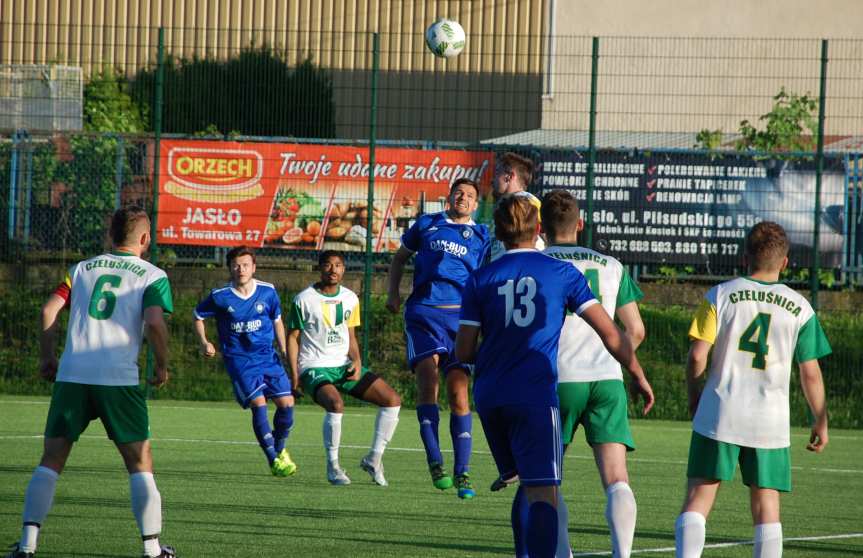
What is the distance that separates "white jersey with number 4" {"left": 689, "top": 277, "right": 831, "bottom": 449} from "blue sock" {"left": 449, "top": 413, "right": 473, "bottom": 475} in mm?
3066

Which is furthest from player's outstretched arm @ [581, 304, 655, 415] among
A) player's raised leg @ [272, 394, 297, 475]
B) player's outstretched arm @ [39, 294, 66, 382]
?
player's raised leg @ [272, 394, 297, 475]

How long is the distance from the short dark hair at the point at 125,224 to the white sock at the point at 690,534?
2921mm

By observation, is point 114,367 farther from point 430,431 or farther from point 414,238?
point 414,238

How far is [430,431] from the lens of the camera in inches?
354

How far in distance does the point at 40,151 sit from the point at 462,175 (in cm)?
531

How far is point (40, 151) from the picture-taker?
1648cm

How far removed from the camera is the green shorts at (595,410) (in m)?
6.31

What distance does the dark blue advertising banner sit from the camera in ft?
50.3

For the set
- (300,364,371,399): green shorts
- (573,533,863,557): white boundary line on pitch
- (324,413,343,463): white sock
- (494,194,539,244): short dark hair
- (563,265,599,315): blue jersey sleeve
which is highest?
(494,194,539,244): short dark hair

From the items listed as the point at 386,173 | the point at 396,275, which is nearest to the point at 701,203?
→ the point at 386,173

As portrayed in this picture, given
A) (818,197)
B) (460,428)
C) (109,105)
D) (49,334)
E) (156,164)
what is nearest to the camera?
(49,334)

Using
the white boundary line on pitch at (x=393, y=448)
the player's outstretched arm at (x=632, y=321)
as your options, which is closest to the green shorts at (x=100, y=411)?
the player's outstretched arm at (x=632, y=321)

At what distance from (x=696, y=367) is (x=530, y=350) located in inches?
32.8

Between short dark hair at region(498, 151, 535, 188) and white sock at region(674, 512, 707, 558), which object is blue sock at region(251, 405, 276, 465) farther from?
white sock at region(674, 512, 707, 558)
